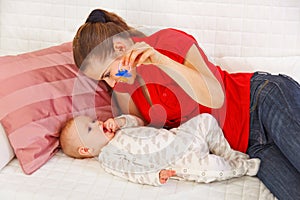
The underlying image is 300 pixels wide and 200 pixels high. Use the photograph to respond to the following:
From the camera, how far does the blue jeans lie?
1.42 meters

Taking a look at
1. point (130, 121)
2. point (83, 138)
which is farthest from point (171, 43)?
point (83, 138)

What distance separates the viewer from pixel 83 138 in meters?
1.57

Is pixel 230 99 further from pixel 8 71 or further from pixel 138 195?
pixel 8 71

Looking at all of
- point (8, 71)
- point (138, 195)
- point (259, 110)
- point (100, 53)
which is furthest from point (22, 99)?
point (259, 110)

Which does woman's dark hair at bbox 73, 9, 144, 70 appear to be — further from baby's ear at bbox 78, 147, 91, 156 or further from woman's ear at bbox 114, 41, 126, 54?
baby's ear at bbox 78, 147, 91, 156

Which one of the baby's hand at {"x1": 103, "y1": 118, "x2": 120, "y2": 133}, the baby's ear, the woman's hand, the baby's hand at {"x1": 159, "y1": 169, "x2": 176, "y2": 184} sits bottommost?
the baby's hand at {"x1": 159, "y1": 169, "x2": 176, "y2": 184}

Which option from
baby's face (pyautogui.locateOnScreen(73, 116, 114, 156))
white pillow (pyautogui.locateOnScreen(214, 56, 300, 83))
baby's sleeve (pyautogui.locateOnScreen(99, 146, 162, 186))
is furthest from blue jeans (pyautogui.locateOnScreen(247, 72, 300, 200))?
baby's face (pyautogui.locateOnScreen(73, 116, 114, 156))

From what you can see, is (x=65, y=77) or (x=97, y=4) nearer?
(x=65, y=77)

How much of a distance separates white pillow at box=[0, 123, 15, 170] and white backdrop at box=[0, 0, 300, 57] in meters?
0.59

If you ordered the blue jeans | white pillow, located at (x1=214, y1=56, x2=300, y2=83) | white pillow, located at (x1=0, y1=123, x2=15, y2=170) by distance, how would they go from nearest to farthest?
the blue jeans, white pillow, located at (x1=0, y1=123, x2=15, y2=170), white pillow, located at (x1=214, y1=56, x2=300, y2=83)

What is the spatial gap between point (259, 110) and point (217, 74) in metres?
0.16

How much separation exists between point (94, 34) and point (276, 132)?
58 cm

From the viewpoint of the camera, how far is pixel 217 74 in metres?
1.60

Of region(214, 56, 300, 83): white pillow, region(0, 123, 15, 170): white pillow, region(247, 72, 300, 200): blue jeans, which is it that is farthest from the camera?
region(214, 56, 300, 83): white pillow
